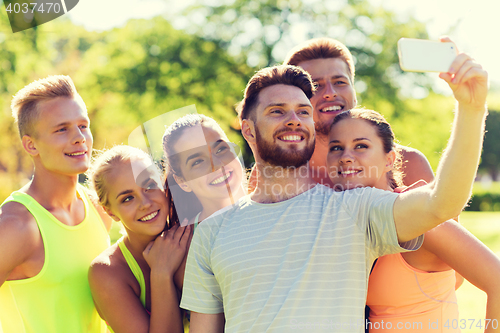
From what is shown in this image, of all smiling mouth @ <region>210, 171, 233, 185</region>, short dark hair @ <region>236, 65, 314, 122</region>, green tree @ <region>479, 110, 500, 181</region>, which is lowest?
green tree @ <region>479, 110, 500, 181</region>

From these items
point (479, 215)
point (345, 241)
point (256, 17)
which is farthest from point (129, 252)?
point (479, 215)

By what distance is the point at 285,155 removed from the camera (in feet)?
8.91

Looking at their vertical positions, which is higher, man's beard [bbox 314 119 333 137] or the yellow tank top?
man's beard [bbox 314 119 333 137]

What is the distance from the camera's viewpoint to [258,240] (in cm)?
248

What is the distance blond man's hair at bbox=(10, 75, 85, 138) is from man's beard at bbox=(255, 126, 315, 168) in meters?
1.66

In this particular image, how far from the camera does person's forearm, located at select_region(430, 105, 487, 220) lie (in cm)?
181

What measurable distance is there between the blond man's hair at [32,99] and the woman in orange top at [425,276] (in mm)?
2153

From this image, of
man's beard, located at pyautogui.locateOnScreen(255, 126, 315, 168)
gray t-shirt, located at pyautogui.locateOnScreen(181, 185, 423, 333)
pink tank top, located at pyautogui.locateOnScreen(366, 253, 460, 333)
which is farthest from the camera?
man's beard, located at pyautogui.locateOnScreen(255, 126, 315, 168)

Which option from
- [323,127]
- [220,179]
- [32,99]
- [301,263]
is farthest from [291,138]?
[32,99]

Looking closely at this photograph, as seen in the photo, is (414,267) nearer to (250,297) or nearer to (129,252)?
(250,297)

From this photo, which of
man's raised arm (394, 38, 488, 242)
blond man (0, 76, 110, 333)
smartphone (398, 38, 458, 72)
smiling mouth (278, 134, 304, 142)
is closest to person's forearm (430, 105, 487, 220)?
man's raised arm (394, 38, 488, 242)

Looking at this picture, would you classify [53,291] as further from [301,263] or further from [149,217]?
[301,263]

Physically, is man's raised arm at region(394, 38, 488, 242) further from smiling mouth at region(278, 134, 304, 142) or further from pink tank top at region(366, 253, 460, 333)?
smiling mouth at region(278, 134, 304, 142)

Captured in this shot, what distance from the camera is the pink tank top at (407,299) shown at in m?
2.46
